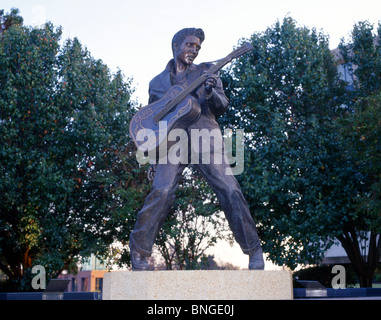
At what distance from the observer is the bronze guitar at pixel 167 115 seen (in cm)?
506

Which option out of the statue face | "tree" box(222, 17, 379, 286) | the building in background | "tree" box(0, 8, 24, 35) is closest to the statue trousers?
the statue face

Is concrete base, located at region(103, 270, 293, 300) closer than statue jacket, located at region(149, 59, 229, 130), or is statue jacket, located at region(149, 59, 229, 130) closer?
concrete base, located at region(103, 270, 293, 300)

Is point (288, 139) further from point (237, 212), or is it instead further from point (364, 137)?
point (237, 212)

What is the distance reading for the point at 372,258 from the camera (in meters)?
16.6

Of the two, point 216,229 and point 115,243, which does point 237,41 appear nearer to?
point 216,229

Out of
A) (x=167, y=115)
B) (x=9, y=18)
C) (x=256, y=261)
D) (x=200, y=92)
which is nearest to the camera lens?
(x=256, y=261)

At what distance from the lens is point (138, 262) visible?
4.87 metres

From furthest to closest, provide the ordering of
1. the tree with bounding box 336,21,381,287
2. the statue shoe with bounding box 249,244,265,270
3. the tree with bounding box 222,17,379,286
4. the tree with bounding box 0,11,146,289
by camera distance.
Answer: the tree with bounding box 0,11,146,289, the tree with bounding box 222,17,379,286, the tree with bounding box 336,21,381,287, the statue shoe with bounding box 249,244,265,270

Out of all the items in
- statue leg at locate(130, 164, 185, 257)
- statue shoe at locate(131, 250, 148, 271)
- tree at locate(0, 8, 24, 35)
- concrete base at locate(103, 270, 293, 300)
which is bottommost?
concrete base at locate(103, 270, 293, 300)

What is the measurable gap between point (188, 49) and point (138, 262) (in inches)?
100

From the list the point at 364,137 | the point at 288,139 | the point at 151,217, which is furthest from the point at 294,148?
the point at 151,217

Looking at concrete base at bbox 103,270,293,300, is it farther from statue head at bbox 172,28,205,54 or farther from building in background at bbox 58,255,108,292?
building in background at bbox 58,255,108,292

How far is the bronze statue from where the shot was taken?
193 inches
